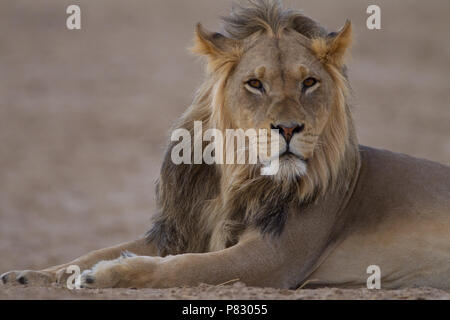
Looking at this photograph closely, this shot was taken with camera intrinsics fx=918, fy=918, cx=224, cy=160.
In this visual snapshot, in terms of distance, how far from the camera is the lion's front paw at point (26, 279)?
5559 millimetres

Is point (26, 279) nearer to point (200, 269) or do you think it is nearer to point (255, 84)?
point (200, 269)

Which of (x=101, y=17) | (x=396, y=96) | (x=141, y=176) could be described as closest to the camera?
(x=141, y=176)

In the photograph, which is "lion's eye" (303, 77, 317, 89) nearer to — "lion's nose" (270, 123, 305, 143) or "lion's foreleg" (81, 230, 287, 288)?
"lion's nose" (270, 123, 305, 143)

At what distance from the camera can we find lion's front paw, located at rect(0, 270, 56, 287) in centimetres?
556

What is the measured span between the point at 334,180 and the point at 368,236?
43cm

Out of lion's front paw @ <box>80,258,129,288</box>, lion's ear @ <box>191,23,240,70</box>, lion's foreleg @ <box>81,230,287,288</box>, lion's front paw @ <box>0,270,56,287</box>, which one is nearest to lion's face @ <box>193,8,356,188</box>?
lion's ear @ <box>191,23,240,70</box>

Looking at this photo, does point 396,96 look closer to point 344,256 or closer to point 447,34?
point 447,34

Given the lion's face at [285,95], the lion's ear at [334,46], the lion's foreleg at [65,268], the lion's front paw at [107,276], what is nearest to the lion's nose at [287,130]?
the lion's face at [285,95]

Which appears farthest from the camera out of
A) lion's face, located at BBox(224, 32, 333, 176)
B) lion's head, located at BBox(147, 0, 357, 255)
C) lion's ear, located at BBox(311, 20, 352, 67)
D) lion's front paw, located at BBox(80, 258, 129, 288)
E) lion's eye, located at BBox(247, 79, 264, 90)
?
lion's ear, located at BBox(311, 20, 352, 67)

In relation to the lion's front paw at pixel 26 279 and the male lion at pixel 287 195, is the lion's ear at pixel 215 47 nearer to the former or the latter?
the male lion at pixel 287 195

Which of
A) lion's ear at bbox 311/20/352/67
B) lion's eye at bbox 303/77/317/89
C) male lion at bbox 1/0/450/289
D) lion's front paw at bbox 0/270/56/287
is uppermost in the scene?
lion's ear at bbox 311/20/352/67

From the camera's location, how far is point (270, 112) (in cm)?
535
